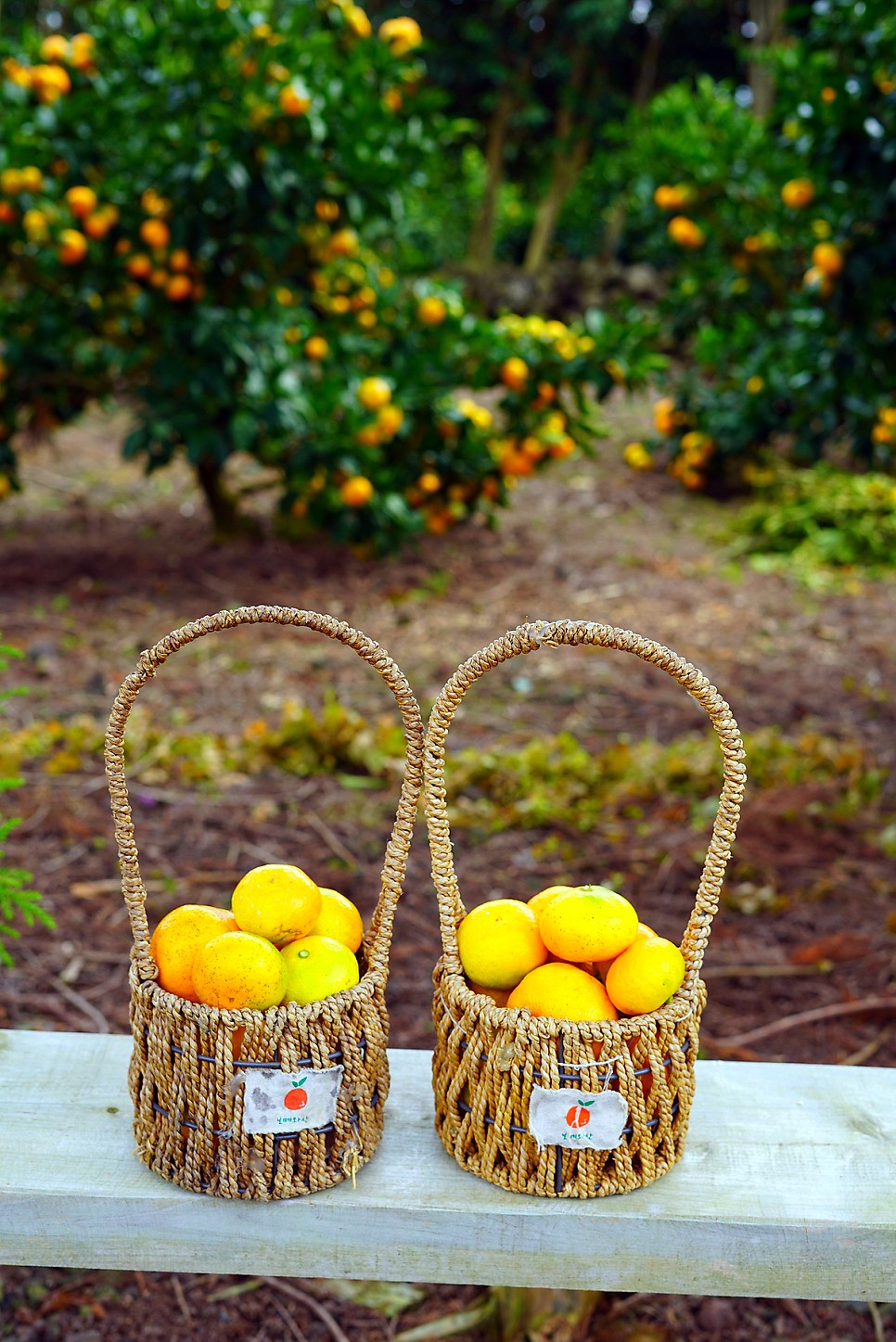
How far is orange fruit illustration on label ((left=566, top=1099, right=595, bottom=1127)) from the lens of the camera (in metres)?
1.17

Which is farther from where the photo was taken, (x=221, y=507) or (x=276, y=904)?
(x=221, y=507)

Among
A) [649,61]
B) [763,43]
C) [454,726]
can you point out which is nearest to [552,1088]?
[454,726]

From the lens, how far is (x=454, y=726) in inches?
140

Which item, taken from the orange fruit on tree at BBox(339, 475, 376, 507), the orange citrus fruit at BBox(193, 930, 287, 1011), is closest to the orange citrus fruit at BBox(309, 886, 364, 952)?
the orange citrus fruit at BBox(193, 930, 287, 1011)

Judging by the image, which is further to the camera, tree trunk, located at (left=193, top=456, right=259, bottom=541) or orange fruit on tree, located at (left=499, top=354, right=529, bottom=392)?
tree trunk, located at (left=193, top=456, right=259, bottom=541)

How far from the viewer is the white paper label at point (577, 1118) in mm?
1169

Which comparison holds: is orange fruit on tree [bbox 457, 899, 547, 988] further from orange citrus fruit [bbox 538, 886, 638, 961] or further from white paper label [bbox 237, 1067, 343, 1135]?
white paper label [bbox 237, 1067, 343, 1135]

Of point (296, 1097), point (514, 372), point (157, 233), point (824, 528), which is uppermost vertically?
point (157, 233)

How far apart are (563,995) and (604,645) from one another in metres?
0.37

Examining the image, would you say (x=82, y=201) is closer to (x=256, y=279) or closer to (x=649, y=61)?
(x=256, y=279)

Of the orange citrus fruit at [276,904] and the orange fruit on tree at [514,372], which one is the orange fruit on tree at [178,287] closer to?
the orange fruit on tree at [514,372]

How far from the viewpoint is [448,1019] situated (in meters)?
1.26

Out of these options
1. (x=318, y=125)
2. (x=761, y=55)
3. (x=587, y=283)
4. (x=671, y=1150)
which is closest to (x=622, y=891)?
(x=671, y=1150)

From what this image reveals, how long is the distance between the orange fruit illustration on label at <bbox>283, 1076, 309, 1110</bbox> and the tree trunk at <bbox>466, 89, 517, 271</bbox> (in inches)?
415
